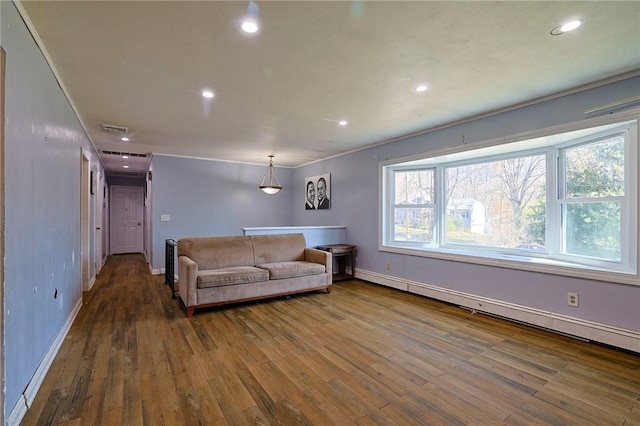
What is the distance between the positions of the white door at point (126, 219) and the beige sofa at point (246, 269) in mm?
6295

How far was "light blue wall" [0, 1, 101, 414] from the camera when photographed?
1.61 metres

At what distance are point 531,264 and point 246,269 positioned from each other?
338 centimetres

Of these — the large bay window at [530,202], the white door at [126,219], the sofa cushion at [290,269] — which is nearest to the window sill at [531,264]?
the large bay window at [530,202]

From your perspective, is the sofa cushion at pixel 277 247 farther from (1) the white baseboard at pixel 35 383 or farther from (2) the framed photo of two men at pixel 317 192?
(1) the white baseboard at pixel 35 383

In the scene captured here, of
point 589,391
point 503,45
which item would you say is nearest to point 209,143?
point 503,45

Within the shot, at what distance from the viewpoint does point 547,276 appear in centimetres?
303

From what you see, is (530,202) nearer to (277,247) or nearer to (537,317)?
(537,317)

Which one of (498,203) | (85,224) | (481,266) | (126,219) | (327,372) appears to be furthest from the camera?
(126,219)

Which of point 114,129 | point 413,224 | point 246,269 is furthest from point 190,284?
point 413,224

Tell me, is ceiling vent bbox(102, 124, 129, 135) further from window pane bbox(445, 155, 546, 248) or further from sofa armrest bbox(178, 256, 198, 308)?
window pane bbox(445, 155, 546, 248)

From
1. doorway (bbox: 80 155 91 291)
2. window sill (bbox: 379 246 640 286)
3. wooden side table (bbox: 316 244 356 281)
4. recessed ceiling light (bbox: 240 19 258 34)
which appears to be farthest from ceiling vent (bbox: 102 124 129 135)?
window sill (bbox: 379 246 640 286)

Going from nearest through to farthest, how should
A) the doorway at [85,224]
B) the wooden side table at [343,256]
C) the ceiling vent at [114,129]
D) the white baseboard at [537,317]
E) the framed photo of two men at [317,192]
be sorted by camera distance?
1. the white baseboard at [537,317]
2. the ceiling vent at [114,129]
3. the doorway at [85,224]
4. the wooden side table at [343,256]
5. the framed photo of two men at [317,192]

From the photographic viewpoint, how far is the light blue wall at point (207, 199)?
18.9 feet

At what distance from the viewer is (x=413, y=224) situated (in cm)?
478
